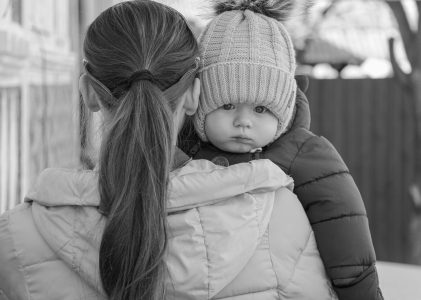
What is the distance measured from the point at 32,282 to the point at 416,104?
606 cm

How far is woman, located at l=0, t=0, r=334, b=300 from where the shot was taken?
118cm

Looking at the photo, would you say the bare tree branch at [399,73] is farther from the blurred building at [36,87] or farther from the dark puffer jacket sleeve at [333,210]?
the dark puffer jacket sleeve at [333,210]

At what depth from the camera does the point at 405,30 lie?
6828mm

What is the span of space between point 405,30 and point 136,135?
19.7 feet

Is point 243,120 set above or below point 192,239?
above

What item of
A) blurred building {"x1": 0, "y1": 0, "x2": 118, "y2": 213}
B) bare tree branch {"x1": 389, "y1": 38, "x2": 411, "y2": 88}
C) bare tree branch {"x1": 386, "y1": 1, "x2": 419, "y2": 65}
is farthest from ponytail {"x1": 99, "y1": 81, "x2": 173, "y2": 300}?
bare tree branch {"x1": 386, "y1": 1, "x2": 419, "y2": 65}

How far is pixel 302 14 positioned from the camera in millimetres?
1580

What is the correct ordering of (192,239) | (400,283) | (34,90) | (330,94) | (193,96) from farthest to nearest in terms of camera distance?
(330,94), (34,90), (400,283), (193,96), (192,239)

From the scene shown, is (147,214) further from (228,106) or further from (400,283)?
(400,283)

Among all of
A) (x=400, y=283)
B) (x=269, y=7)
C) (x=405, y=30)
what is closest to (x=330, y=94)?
(x=405, y=30)

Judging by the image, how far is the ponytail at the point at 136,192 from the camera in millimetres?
→ 1180

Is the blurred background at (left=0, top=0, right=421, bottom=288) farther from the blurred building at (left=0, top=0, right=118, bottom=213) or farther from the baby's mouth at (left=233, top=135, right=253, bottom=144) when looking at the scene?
the baby's mouth at (left=233, top=135, right=253, bottom=144)

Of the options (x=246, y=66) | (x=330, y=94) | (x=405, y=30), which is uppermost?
(x=246, y=66)

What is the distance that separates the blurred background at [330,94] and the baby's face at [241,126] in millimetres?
237
